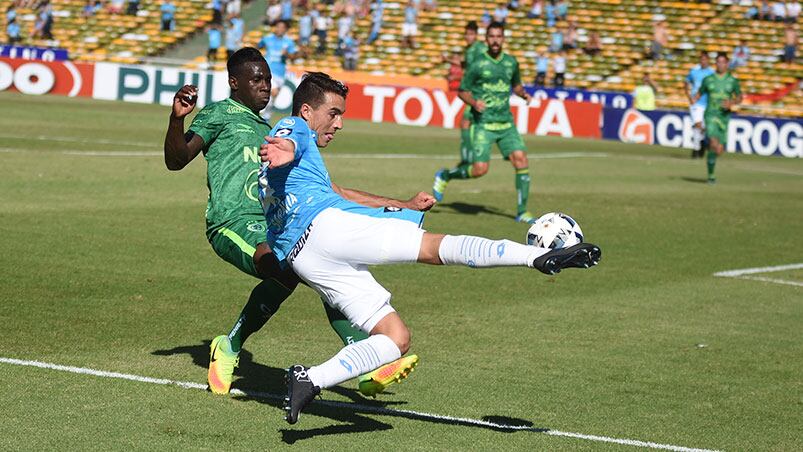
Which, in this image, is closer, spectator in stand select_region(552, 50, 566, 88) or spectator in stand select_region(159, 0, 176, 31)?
spectator in stand select_region(552, 50, 566, 88)

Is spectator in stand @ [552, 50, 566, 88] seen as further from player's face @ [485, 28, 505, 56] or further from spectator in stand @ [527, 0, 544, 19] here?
player's face @ [485, 28, 505, 56]

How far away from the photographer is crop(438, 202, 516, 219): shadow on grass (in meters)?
18.0

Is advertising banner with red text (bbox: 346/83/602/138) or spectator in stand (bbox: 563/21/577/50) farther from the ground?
spectator in stand (bbox: 563/21/577/50)

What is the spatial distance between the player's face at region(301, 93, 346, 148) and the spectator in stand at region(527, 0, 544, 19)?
41581mm

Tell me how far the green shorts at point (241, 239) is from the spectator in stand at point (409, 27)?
133 feet

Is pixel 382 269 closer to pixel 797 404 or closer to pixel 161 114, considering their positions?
pixel 797 404

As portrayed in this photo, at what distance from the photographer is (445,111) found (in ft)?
127

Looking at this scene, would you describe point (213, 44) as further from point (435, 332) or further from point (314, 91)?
point (314, 91)

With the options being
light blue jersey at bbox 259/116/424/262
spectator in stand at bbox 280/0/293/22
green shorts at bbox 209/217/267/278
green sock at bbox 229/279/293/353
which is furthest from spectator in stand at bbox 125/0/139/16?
light blue jersey at bbox 259/116/424/262

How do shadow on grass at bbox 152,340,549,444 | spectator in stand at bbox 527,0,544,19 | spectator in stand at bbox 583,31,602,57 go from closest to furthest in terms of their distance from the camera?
shadow on grass at bbox 152,340,549,444 → spectator in stand at bbox 583,31,602,57 → spectator in stand at bbox 527,0,544,19

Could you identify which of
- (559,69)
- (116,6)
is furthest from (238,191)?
(116,6)

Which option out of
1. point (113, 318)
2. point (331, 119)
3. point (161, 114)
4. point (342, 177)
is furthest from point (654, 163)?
point (331, 119)

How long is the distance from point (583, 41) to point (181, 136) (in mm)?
39820

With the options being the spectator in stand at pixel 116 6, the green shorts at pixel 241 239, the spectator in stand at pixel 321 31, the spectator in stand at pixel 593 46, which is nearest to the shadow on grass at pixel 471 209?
the green shorts at pixel 241 239
